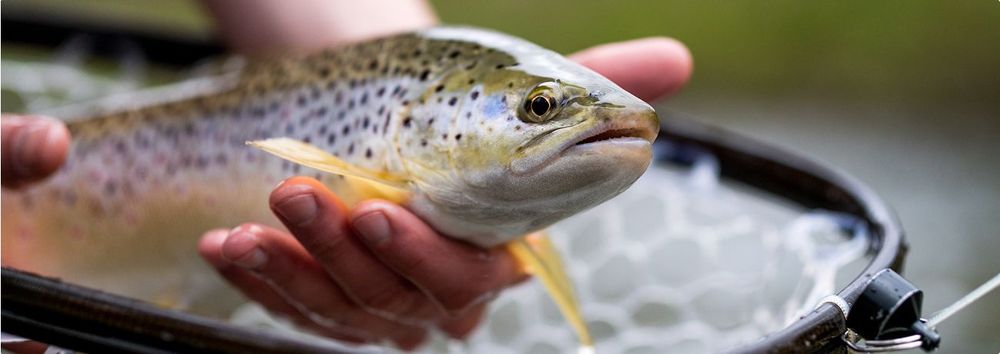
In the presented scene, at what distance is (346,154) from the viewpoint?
841 mm

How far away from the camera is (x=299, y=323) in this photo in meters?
1.01

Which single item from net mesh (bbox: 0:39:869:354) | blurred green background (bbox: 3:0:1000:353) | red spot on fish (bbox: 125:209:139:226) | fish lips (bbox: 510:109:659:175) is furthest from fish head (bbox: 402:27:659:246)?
blurred green background (bbox: 3:0:1000:353)

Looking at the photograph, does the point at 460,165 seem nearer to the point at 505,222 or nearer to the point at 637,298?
the point at 505,222

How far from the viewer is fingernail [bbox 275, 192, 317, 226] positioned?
714 millimetres

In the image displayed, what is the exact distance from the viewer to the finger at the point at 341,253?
719mm

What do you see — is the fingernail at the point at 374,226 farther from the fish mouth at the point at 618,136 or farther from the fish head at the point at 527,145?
the fish mouth at the point at 618,136

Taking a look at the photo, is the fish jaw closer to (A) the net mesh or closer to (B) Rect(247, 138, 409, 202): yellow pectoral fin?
(B) Rect(247, 138, 409, 202): yellow pectoral fin

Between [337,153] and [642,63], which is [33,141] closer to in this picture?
[337,153]

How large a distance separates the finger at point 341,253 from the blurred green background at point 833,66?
1.76 meters

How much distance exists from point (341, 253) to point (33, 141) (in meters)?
0.30

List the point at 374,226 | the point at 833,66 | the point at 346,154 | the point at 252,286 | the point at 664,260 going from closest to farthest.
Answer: the point at 374,226, the point at 346,154, the point at 252,286, the point at 664,260, the point at 833,66

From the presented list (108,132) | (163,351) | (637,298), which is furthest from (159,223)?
(637,298)

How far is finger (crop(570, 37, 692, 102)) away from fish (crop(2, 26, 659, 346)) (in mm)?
123

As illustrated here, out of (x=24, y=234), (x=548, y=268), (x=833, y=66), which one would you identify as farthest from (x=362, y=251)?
(x=833, y=66)
